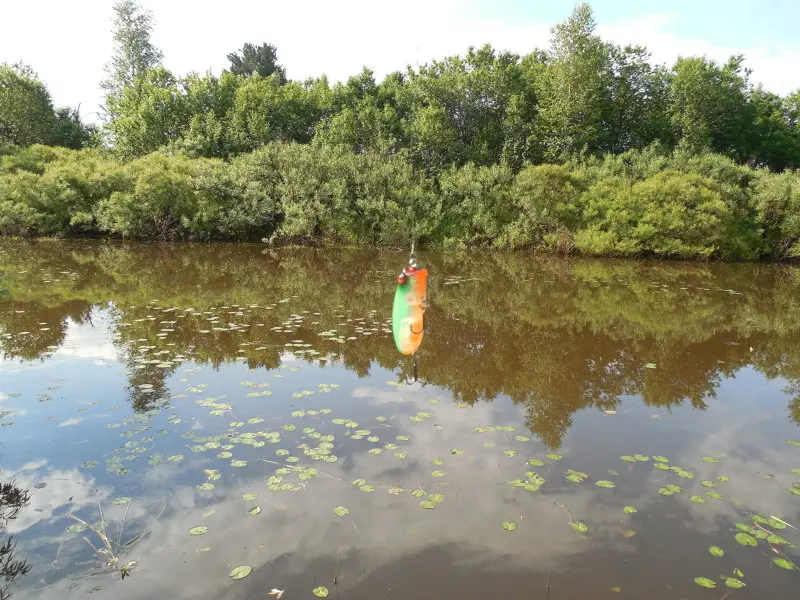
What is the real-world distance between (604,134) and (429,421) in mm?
30724

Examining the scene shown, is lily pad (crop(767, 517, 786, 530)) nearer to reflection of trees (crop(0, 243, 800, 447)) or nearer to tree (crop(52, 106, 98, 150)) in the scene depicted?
reflection of trees (crop(0, 243, 800, 447))

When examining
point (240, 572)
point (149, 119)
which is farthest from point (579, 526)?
point (149, 119)

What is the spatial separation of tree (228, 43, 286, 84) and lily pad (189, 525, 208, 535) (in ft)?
158

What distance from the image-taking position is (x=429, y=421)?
6.32m

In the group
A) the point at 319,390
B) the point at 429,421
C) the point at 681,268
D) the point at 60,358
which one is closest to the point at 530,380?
the point at 429,421

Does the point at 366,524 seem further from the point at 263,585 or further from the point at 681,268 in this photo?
the point at 681,268

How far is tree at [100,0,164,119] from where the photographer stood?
4012 centimetres

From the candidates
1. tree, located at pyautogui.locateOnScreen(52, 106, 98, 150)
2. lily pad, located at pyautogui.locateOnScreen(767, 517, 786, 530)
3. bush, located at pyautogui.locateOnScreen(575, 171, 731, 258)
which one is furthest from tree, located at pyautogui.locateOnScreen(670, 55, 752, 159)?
tree, located at pyautogui.locateOnScreen(52, 106, 98, 150)

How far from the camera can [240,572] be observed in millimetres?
3770

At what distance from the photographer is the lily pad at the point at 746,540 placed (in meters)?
4.18

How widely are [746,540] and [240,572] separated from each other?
4127mm

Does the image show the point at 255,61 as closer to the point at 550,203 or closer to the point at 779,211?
the point at 550,203

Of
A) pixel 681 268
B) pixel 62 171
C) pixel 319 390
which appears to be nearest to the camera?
pixel 319 390

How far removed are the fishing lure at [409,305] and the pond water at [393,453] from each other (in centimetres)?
142
